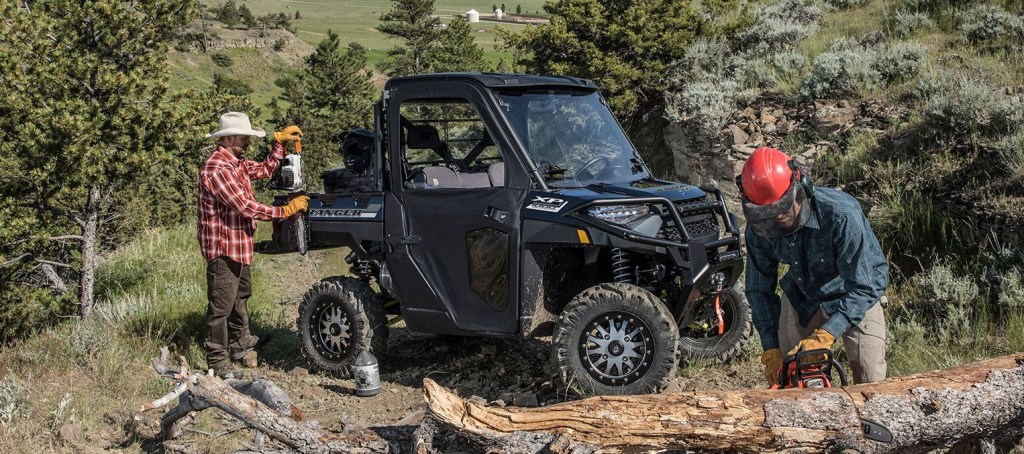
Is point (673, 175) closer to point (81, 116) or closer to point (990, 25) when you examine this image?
point (990, 25)

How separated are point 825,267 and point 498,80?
9.41 feet

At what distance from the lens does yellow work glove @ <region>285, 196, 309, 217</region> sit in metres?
7.39

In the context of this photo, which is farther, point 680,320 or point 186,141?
point 186,141

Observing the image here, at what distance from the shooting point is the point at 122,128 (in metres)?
10.4

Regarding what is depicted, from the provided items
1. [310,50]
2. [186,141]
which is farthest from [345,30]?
[186,141]

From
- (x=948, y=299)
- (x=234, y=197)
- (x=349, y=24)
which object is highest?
(x=349, y=24)

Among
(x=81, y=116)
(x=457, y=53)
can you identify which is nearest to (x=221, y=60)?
(x=457, y=53)

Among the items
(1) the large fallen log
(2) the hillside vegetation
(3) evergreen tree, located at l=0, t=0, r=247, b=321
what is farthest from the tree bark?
(1) the large fallen log

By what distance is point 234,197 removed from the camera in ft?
24.0

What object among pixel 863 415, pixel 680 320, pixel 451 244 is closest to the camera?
pixel 863 415

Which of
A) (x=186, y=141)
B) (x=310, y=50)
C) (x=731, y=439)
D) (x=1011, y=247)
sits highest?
(x=310, y=50)

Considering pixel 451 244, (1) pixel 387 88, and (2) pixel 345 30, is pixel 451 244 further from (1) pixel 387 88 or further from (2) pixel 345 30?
(2) pixel 345 30

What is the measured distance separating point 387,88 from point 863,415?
4264mm

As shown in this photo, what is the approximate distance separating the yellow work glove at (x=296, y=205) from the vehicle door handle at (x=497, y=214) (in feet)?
6.28
